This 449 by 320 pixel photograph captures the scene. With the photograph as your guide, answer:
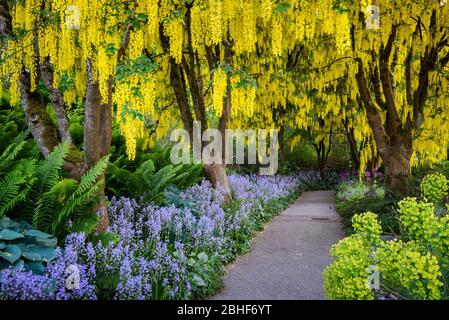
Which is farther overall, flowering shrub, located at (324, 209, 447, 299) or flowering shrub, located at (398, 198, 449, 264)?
flowering shrub, located at (398, 198, 449, 264)

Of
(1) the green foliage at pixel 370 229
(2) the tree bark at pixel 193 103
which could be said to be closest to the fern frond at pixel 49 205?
(1) the green foliage at pixel 370 229

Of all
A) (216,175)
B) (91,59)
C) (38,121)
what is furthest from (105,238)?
(216,175)

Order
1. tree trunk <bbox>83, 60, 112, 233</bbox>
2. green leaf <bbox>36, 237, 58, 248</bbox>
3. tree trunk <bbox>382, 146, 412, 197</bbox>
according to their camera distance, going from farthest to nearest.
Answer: tree trunk <bbox>382, 146, 412, 197</bbox>
tree trunk <bbox>83, 60, 112, 233</bbox>
green leaf <bbox>36, 237, 58, 248</bbox>

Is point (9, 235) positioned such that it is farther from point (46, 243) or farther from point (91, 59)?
point (91, 59)

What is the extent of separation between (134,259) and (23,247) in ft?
3.53

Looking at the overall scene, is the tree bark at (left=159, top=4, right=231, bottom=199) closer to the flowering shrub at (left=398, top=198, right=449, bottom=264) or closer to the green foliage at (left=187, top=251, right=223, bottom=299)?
the green foliage at (left=187, top=251, right=223, bottom=299)

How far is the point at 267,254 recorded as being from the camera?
6594 millimetres

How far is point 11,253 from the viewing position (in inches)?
132

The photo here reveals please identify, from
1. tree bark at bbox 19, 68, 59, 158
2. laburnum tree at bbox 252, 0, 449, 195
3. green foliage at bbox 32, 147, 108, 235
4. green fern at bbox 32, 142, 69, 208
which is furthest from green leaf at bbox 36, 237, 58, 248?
laburnum tree at bbox 252, 0, 449, 195

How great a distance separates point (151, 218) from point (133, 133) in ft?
4.84

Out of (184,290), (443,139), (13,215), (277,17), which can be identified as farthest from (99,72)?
(443,139)

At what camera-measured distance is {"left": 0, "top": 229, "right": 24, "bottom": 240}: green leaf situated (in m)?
3.45

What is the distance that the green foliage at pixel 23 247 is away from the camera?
3.33 metres
